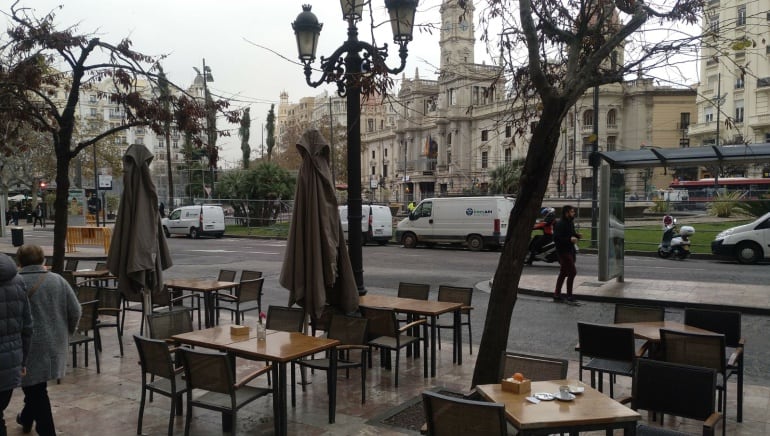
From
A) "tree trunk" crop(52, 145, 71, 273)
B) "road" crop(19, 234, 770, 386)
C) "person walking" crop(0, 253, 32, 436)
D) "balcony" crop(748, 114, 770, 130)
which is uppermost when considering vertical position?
"balcony" crop(748, 114, 770, 130)

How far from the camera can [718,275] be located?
1548 cm

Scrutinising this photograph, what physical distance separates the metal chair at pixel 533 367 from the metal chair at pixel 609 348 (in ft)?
3.89

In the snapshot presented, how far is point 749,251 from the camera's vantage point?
18.1 meters

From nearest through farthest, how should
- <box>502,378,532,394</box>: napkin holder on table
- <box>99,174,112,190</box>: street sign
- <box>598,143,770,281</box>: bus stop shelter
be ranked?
1. <box>502,378,532,394</box>: napkin holder on table
2. <box>598,143,770,281</box>: bus stop shelter
3. <box>99,174,112,190</box>: street sign

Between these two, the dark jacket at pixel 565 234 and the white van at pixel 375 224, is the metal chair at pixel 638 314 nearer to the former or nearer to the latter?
the dark jacket at pixel 565 234

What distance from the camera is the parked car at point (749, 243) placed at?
1797 cm

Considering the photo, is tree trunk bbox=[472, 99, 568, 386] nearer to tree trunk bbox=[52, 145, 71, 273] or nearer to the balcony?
tree trunk bbox=[52, 145, 71, 273]

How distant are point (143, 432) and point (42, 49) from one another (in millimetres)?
6834

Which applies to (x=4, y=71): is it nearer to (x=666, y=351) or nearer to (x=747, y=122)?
(x=666, y=351)

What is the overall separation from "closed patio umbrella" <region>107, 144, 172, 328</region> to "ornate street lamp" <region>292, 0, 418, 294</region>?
232cm

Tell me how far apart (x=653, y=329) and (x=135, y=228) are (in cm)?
579

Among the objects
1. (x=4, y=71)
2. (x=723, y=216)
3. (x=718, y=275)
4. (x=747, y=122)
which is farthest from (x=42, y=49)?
(x=747, y=122)

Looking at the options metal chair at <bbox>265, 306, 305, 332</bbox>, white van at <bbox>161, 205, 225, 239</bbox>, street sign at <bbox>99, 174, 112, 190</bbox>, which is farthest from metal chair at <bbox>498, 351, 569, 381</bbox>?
street sign at <bbox>99, 174, 112, 190</bbox>

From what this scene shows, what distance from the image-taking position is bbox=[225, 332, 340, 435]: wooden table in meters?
4.91
